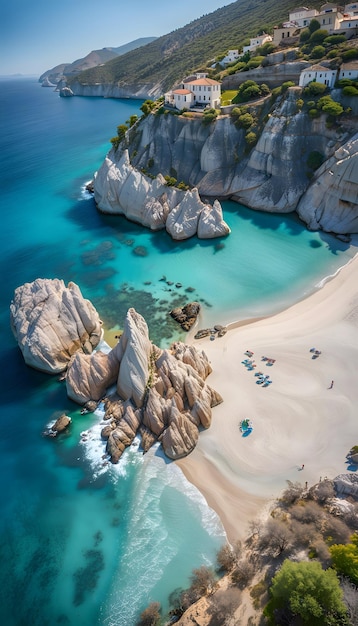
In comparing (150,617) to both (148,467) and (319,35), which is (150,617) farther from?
(319,35)

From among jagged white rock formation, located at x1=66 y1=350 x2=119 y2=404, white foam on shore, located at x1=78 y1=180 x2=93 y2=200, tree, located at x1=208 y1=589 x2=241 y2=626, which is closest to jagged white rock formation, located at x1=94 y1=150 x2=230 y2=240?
white foam on shore, located at x1=78 y1=180 x2=93 y2=200

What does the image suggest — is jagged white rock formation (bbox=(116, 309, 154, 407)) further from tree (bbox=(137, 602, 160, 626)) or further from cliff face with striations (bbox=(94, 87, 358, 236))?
cliff face with striations (bbox=(94, 87, 358, 236))

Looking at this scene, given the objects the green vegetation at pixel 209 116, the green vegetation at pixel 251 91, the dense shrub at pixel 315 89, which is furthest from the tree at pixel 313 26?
the green vegetation at pixel 209 116

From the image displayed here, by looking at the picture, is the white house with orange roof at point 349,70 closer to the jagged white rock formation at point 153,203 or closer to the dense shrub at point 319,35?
the dense shrub at point 319,35

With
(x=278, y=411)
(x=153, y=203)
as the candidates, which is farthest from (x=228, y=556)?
(x=153, y=203)

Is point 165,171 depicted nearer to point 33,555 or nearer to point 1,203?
point 1,203
